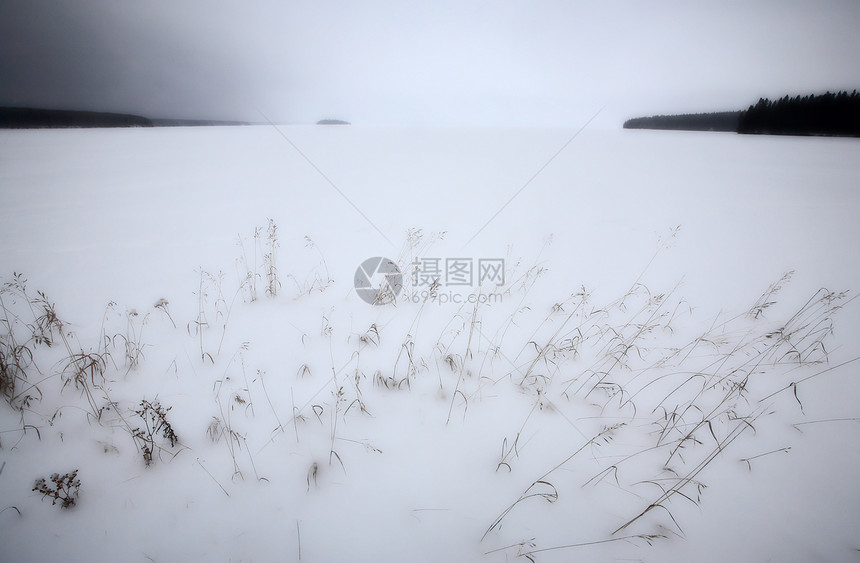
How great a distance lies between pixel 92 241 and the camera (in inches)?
187

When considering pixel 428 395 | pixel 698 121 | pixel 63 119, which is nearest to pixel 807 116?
pixel 698 121

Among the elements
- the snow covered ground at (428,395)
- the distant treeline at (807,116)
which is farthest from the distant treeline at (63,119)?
the distant treeline at (807,116)

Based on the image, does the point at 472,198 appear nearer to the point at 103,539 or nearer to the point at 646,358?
the point at 646,358

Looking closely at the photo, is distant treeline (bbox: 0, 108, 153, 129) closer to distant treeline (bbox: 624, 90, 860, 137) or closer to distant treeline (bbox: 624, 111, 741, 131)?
distant treeline (bbox: 624, 90, 860, 137)

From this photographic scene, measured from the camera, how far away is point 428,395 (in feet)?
7.61

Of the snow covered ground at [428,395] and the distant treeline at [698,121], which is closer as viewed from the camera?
the snow covered ground at [428,395]

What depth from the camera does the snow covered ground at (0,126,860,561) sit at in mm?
1560

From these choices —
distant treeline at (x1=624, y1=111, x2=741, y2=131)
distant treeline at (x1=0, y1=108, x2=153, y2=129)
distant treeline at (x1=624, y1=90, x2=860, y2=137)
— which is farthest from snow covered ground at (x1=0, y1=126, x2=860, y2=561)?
distant treeline at (x1=624, y1=111, x2=741, y2=131)

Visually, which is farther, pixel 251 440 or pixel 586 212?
pixel 586 212

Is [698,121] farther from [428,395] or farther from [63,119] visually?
[63,119]

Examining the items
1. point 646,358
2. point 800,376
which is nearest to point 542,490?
point 646,358

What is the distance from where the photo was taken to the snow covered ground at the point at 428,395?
5.12 feet

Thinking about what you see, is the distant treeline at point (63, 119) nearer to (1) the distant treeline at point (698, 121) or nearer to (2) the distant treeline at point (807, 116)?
(2) the distant treeline at point (807, 116)

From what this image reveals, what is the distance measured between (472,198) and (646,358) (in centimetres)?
557
